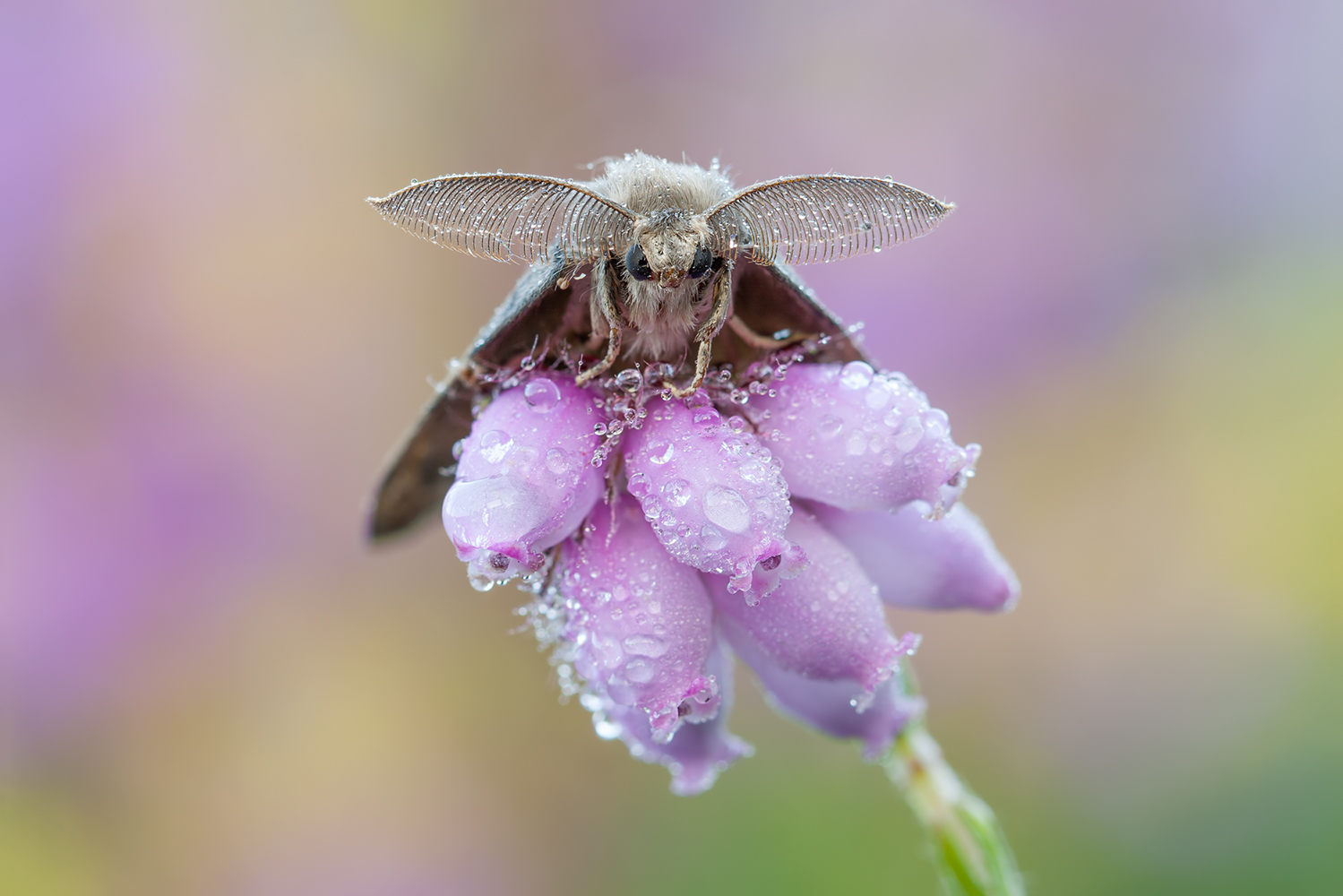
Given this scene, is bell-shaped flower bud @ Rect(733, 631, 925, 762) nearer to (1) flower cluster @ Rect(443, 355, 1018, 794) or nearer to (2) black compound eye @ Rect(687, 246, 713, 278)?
(1) flower cluster @ Rect(443, 355, 1018, 794)

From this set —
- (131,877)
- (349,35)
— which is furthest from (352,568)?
(349,35)

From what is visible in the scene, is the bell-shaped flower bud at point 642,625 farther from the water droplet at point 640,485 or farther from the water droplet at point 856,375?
the water droplet at point 856,375

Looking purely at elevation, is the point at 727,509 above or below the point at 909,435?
below

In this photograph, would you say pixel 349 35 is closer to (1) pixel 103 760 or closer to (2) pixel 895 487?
(1) pixel 103 760

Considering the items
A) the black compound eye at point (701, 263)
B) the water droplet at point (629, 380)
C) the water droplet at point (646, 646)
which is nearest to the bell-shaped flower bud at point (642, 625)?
the water droplet at point (646, 646)

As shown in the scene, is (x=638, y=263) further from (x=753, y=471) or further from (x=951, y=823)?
(x=951, y=823)

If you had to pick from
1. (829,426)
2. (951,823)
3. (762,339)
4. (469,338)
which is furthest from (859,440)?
(469,338)
